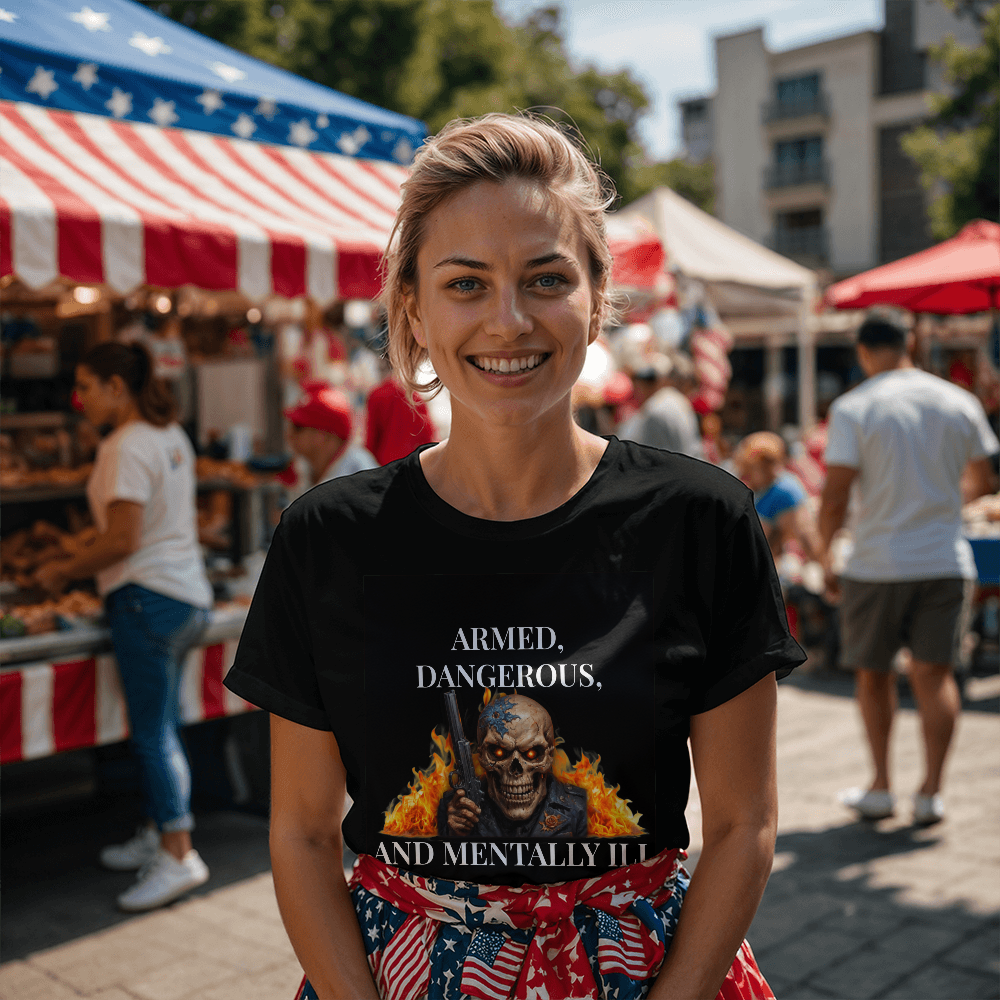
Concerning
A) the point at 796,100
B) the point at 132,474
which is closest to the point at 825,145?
the point at 796,100

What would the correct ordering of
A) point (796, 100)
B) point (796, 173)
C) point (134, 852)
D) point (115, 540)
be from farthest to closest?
point (796, 173), point (796, 100), point (134, 852), point (115, 540)

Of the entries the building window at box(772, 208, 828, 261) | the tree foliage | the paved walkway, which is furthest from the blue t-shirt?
the building window at box(772, 208, 828, 261)

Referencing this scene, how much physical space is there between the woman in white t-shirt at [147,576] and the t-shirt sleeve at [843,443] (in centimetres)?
266

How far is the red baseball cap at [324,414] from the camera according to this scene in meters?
4.64

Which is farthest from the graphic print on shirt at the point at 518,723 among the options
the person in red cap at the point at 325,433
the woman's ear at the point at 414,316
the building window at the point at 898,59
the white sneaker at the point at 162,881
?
the building window at the point at 898,59

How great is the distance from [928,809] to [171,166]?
4099 mm

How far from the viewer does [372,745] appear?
1.42m

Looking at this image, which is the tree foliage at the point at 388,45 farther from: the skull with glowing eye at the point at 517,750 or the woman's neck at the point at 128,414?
the skull with glowing eye at the point at 517,750

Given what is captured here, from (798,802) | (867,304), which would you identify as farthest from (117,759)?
(867,304)

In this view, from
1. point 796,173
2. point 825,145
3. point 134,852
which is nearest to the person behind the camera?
point 134,852

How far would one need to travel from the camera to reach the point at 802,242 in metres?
40.0

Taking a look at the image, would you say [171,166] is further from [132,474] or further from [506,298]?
[506,298]

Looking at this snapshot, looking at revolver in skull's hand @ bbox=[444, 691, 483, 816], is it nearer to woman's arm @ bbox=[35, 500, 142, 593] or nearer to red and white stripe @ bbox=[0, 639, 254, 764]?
red and white stripe @ bbox=[0, 639, 254, 764]

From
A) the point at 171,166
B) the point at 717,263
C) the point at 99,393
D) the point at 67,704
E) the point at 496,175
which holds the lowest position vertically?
the point at 67,704
